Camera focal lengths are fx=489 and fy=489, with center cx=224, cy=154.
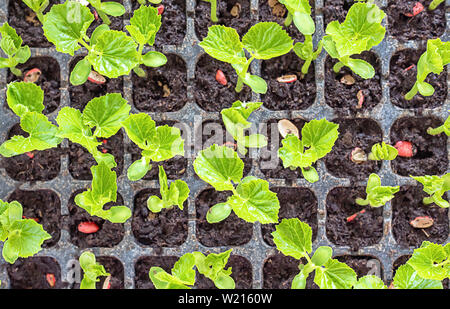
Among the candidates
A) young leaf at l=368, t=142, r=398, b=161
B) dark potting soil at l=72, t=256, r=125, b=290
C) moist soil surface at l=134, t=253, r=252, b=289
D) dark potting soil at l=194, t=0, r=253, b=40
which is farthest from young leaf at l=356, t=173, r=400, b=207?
dark potting soil at l=72, t=256, r=125, b=290

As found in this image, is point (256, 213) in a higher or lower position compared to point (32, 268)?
higher

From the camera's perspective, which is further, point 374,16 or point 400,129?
point 400,129

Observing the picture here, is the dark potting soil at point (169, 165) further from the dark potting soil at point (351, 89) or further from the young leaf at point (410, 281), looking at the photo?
the young leaf at point (410, 281)

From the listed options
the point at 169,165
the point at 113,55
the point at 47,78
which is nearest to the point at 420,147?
the point at 169,165

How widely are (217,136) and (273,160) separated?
110 mm

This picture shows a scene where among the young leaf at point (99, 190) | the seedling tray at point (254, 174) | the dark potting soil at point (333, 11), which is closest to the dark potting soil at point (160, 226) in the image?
the seedling tray at point (254, 174)

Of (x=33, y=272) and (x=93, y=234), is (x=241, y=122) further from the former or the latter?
(x=33, y=272)

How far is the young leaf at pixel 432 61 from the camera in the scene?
0.77m

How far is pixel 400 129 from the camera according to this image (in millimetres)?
896
